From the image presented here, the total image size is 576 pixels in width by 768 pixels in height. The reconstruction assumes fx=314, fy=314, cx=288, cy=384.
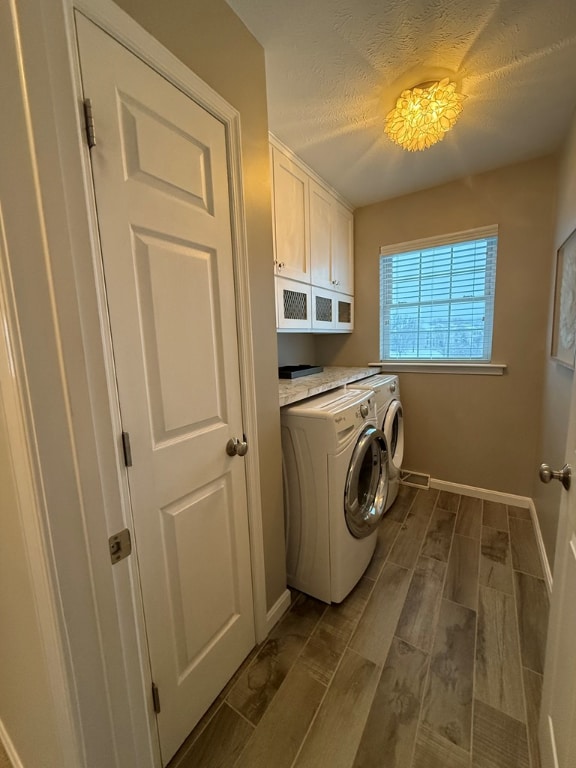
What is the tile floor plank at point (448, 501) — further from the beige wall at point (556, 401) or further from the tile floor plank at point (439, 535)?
the beige wall at point (556, 401)

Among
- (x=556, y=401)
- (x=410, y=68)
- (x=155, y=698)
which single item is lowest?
(x=155, y=698)

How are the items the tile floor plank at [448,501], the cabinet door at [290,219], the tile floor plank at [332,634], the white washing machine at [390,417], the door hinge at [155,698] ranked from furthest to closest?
the tile floor plank at [448,501] < the white washing machine at [390,417] < the cabinet door at [290,219] < the tile floor plank at [332,634] < the door hinge at [155,698]

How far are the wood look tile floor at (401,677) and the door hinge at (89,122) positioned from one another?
1.81 m

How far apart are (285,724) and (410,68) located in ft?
8.50

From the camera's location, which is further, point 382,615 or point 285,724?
point 382,615

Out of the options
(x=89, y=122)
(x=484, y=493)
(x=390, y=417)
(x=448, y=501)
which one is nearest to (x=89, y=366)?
(x=89, y=122)

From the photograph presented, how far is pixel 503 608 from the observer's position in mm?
1529

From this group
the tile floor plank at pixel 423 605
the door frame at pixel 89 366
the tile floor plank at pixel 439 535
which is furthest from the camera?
the tile floor plank at pixel 439 535

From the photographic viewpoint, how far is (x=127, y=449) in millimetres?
834

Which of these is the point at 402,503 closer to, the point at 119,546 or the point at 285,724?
the point at 285,724

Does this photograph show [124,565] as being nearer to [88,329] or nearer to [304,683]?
[88,329]

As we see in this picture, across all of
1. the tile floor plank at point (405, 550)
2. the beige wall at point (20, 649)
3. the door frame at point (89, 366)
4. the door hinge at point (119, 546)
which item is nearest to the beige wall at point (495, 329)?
the tile floor plank at point (405, 550)

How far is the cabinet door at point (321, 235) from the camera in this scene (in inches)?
85.0

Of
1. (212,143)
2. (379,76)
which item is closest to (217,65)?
(212,143)
